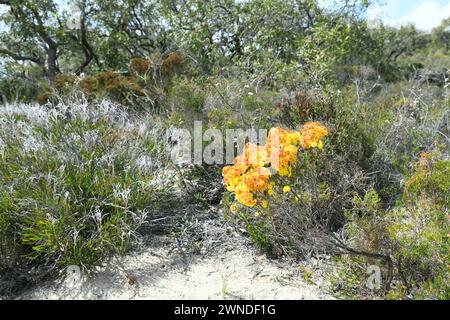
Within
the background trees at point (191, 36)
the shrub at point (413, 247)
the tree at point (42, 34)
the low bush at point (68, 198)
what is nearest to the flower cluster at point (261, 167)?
the shrub at point (413, 247)

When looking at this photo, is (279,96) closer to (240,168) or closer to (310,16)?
(240,168)

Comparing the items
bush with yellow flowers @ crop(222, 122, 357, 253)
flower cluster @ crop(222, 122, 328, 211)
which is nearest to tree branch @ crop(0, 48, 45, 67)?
bush with yellow flowers @ crop(222, 122, 357, 253)

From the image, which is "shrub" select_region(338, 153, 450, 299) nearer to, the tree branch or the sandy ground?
the sandy ground

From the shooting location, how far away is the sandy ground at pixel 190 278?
2404 millimetres

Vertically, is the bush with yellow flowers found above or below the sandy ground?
above

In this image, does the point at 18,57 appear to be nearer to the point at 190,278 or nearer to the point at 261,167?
the point at 190,278

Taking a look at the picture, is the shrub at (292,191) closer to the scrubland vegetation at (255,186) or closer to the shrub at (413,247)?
the scrubland vegetation at (255,186)

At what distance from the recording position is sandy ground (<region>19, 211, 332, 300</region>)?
240cm

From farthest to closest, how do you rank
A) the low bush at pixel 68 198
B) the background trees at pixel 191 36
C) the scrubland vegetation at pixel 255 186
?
the background trees at pixel 191 36 → the low bush at pixel 68 198 → the scrubland vegetation at pixel 255 186

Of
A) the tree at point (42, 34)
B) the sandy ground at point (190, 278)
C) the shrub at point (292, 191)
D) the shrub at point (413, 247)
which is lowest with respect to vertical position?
the sandy ground at point (190, 278)

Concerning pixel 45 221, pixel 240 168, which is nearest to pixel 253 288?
pixel 240 168

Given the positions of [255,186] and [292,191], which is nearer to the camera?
[255,186]

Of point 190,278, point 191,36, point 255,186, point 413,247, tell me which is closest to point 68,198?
point 190,278

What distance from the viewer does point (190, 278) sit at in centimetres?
257
